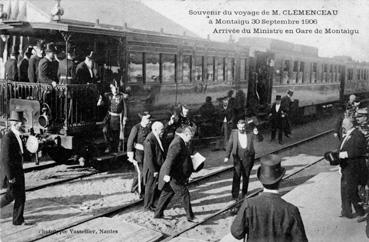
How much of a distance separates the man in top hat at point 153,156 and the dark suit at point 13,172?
1.91 metres

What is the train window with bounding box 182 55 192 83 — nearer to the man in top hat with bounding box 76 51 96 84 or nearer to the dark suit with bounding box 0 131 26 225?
the man in top hat with bounding box 76 51 96 84

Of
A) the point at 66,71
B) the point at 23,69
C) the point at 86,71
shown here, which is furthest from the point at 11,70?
the point at 86,71

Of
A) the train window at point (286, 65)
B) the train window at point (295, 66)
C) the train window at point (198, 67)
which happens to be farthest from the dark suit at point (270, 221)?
the train window at point (295, 66)

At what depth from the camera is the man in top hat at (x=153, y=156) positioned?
6488 millimetres

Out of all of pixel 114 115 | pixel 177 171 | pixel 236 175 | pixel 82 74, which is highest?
pixel 82 74

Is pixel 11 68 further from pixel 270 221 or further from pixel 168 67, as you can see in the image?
pixel 270 221

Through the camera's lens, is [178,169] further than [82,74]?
No

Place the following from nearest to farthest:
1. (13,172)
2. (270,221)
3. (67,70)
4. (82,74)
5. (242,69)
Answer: (270,221) < (13,172) < (67,70) < (82,74) < (242,69)

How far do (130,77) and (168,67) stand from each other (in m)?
1.75

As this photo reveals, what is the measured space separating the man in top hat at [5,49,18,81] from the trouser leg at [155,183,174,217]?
513 centimetres

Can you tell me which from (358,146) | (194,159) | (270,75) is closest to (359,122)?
(358,146)

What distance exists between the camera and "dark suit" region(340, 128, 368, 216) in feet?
19.7

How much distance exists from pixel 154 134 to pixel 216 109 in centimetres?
715

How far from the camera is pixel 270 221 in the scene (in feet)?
10.8
